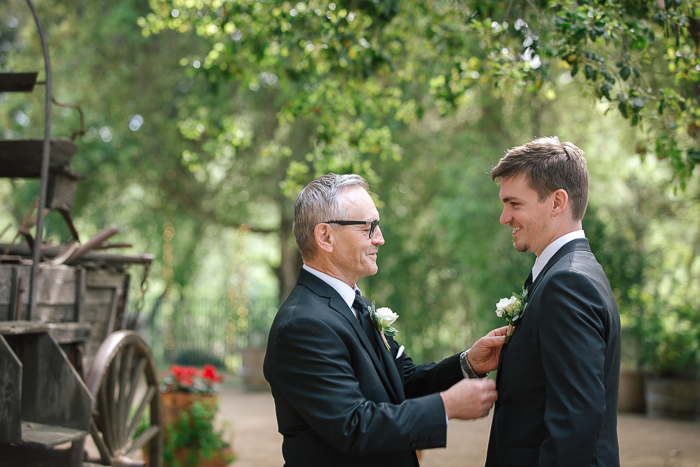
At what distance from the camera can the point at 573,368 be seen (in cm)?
185

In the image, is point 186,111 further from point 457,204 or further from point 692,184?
point 692,184

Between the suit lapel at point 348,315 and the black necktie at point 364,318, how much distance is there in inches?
2.5

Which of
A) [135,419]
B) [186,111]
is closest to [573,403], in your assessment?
[135,419]

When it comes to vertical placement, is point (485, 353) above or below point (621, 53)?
below

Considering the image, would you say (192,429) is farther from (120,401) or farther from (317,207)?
(317,207)

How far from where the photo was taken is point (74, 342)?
13.1ft

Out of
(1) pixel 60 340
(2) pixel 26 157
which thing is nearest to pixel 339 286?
(1) pixel 60 340

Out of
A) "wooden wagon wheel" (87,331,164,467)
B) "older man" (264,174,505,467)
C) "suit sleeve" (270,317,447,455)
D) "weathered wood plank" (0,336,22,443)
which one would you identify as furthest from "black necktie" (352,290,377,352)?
"wooden wagon wheel" (87,331,164,467)

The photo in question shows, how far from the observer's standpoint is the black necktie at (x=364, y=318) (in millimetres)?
2297

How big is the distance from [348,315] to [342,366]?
0.24 metres

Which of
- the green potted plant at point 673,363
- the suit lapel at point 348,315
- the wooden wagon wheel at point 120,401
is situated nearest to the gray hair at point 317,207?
the suit lapel at point 348,315

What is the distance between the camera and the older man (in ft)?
6.29

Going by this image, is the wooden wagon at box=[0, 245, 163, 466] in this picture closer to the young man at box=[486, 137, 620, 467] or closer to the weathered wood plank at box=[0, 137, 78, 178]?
the weathered wood plank at box=[0, 137, 78, 178]

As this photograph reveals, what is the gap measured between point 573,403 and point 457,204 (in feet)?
27.6
